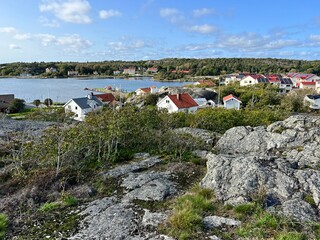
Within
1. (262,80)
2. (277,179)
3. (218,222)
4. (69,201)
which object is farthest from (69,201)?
(262,80)

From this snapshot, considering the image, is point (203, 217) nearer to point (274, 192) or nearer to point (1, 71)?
point (274, 192)

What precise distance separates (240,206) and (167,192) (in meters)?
2.05

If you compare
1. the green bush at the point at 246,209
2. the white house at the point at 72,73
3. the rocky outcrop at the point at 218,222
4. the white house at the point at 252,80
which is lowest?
the rocky outcrop at the point at 218,222

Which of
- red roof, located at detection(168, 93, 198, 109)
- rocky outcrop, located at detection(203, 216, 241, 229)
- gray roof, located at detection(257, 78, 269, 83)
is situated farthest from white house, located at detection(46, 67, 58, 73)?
rocky outcrop, located at detection(203, 216, 241, 229)

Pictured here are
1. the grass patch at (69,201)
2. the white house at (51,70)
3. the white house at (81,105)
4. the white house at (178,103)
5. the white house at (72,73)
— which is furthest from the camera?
the white house at (72,73)

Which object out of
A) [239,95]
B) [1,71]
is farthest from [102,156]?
[1,71]

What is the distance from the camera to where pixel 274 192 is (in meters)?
6.74

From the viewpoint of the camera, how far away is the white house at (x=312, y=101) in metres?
43.5

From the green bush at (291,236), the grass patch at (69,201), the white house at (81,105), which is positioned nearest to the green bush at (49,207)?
the grass patch at (69,201)

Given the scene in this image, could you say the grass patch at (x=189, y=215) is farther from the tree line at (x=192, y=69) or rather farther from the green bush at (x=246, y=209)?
the tree line at (x=192, y=69)

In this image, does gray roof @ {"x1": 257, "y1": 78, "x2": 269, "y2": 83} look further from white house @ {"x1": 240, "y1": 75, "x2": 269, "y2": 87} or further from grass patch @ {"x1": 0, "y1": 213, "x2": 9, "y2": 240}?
grass patch @ {"x1": 0, "y1": 213, "x2": 9, "y2": 240}

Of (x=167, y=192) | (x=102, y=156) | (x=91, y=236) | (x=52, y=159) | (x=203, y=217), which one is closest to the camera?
(x=91, y=236)

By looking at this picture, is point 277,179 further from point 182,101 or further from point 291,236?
point 182,101

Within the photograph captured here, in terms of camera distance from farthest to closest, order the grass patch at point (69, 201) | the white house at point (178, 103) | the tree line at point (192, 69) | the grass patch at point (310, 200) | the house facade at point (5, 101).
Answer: the tree line at point (192, 69)
the house facade at point (5, 101)
the white house at point (178, 103)
the grass patch at point (69, 201)
the grass patch at point (310, 200)
